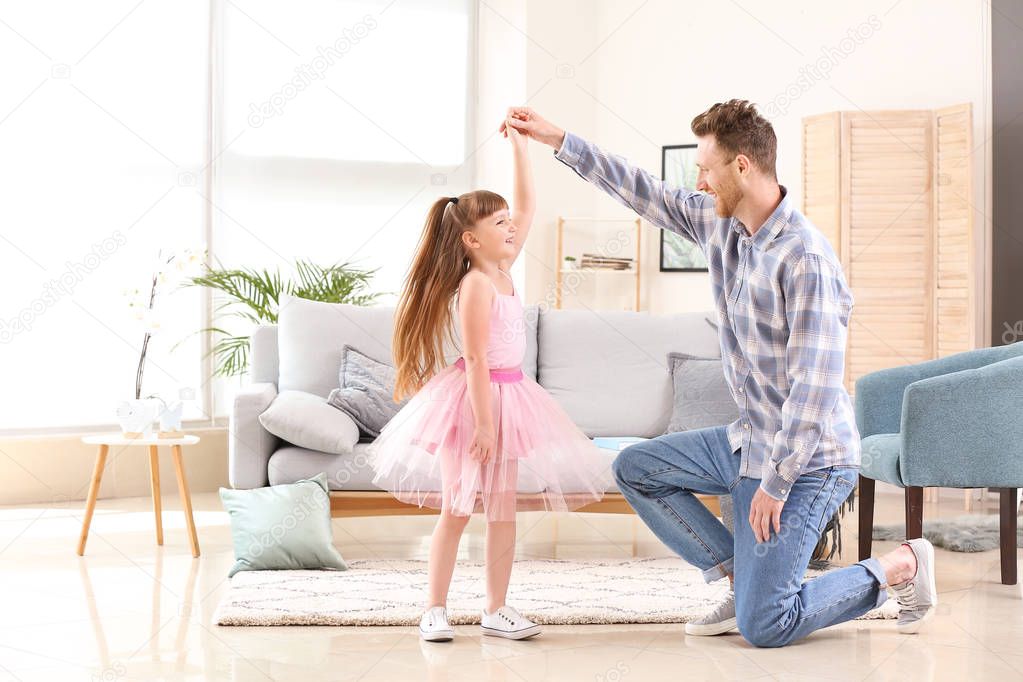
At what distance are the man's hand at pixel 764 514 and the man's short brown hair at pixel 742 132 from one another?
2.42ft

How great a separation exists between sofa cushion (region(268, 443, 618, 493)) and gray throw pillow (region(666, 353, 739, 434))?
0.57 meters

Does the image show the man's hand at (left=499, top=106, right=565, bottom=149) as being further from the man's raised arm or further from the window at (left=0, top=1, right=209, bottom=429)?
the window at (left=0, top=1, right=209, bottom=429)

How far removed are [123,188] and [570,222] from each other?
2.57 meters

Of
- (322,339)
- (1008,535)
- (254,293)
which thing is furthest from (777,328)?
(254,293)

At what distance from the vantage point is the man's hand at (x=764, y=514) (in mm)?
2375

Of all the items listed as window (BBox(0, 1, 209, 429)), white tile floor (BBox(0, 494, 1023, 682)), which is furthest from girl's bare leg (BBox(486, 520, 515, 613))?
window (BBox(0, 1, 209, 429))

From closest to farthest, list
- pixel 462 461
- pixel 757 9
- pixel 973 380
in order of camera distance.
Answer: pixel 462 461 < pixel 973 380 < pixel 757 9

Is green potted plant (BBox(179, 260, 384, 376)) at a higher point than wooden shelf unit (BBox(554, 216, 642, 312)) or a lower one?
lower

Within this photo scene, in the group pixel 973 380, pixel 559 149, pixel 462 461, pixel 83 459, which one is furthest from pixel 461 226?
pixel 83 459

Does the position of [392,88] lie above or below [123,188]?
above

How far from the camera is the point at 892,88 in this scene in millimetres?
5672

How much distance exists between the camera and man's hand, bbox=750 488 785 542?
238 centimetres

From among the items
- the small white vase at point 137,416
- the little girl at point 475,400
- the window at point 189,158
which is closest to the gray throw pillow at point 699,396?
the little girl at point 475,400

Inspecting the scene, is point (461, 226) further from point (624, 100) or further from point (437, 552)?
point (624, 100)
